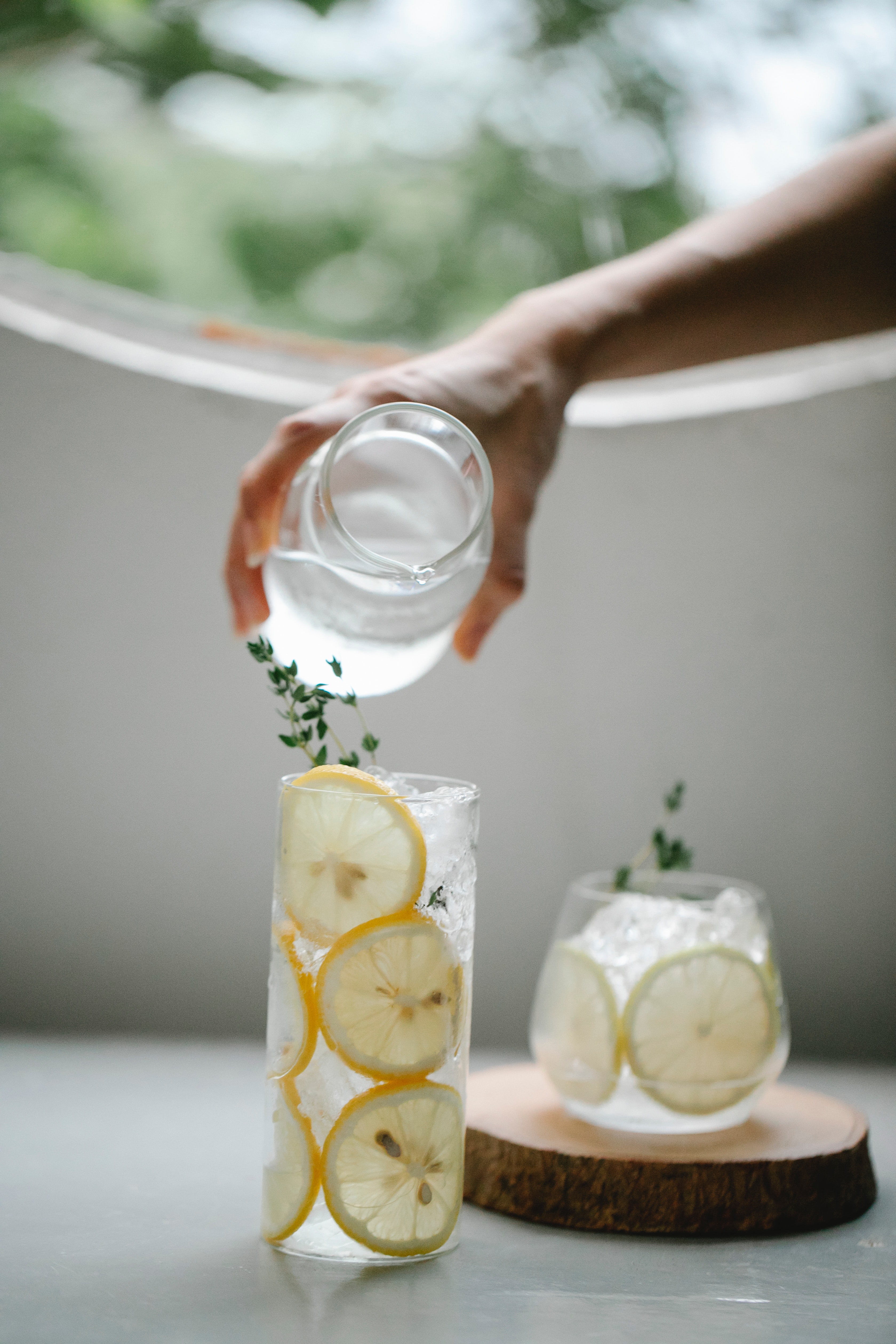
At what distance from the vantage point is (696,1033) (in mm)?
777

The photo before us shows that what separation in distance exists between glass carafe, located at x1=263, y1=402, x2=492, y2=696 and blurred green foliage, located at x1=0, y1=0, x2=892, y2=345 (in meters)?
3.40

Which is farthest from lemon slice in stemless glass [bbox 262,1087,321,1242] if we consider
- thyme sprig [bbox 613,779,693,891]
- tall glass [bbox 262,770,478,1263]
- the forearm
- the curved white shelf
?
the curved white shelf

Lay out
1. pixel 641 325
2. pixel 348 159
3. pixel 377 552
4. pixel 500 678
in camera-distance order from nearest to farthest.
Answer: pixel 377 552
pixel 641 325
pixel 500 678
pixel 348 159

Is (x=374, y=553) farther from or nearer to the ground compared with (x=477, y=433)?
nearer to the ground

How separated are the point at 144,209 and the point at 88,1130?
12.3 feet

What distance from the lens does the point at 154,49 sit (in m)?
3.95

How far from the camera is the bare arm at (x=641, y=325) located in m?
0.81

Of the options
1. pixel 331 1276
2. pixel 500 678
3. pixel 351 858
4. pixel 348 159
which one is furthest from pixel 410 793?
pixel 348 159

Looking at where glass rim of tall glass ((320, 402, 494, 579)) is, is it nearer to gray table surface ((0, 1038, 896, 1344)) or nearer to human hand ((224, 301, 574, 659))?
human hand ((224, 301, 574, 659))

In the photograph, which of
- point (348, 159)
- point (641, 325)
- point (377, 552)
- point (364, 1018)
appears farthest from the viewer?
point (348, 159)

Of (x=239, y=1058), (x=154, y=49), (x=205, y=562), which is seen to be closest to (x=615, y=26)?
(x=154, y=49)

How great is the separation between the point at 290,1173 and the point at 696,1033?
0.28 metres

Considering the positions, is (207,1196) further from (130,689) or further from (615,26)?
(615,26)

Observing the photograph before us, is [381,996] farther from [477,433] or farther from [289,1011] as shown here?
[477,433]
